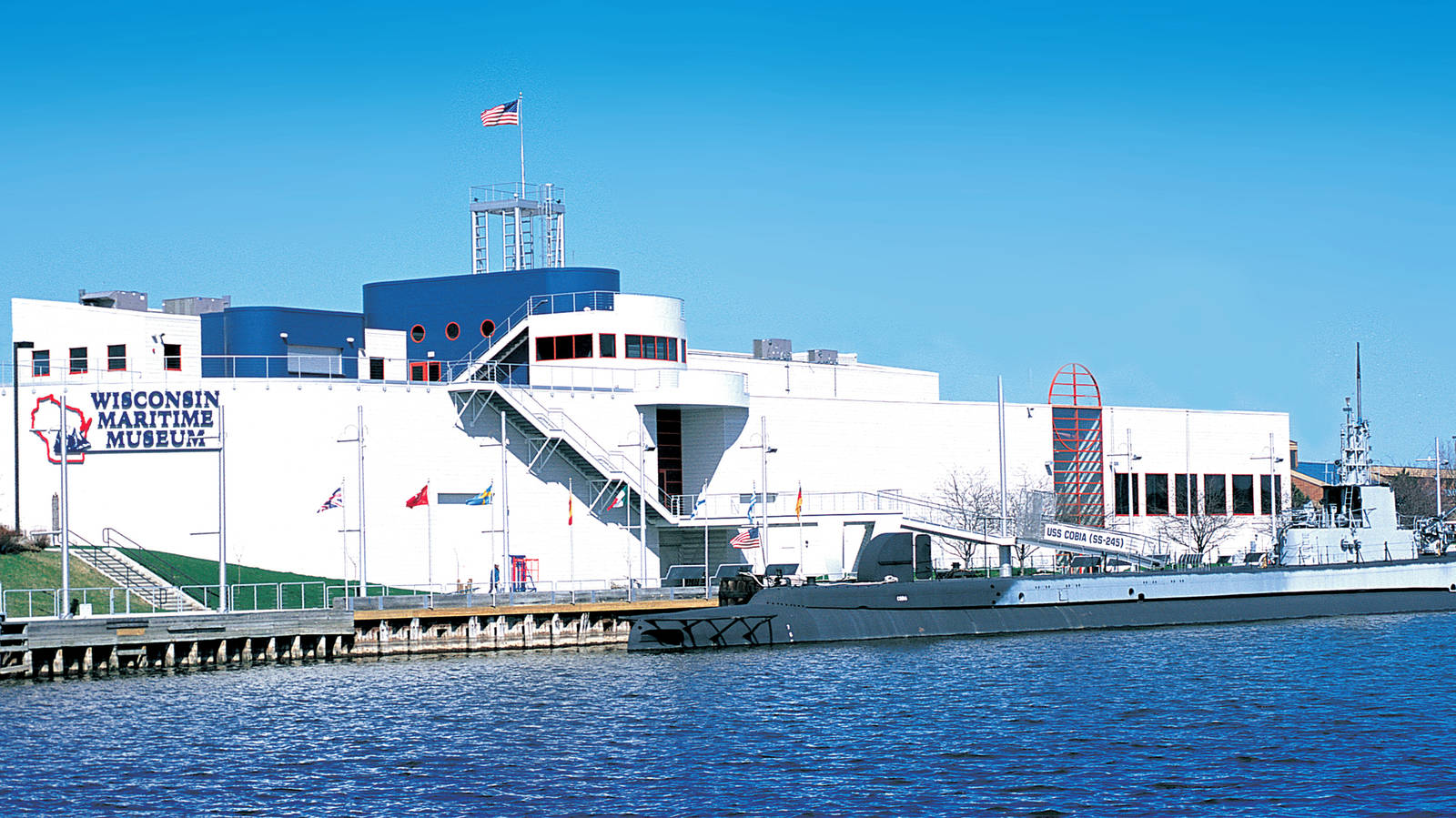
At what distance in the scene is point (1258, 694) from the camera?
48562 mm

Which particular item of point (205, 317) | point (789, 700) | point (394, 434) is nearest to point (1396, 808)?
point (789, 700)

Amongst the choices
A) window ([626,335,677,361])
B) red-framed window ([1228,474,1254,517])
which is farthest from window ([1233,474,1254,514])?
window ([626,335,677,361])

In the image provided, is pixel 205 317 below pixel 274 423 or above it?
above

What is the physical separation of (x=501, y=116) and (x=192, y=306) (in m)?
18.4

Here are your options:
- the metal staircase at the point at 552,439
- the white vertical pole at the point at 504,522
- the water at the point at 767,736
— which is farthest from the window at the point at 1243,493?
the water at the point at 767,736

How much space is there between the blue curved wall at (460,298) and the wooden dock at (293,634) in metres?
24.0

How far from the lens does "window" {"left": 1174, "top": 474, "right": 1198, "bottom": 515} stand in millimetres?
108438

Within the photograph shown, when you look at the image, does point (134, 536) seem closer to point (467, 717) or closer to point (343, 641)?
point (343, 641)

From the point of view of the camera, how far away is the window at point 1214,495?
10944 centimetres

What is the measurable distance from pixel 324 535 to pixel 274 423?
5157 mm

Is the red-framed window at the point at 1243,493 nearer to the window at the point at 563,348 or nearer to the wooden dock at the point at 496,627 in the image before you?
the window at the point at 563,348

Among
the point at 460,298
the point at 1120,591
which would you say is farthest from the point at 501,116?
the point at 1120,591

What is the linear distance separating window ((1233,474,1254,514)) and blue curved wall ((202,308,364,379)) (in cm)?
5407

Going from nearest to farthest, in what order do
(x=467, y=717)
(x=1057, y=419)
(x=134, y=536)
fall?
(x=467, y=717) < (x=134, y=536) < (x=1057, y=419)
